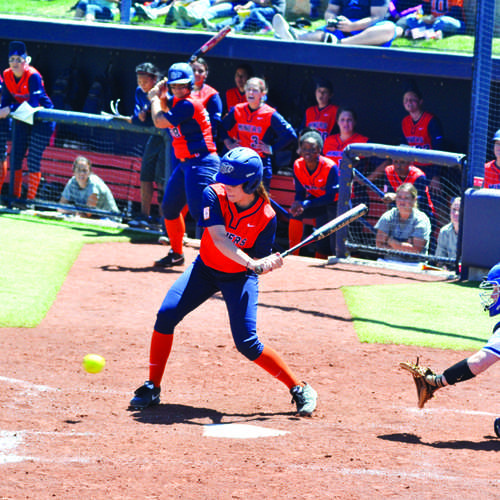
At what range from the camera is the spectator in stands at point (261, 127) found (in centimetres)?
1022

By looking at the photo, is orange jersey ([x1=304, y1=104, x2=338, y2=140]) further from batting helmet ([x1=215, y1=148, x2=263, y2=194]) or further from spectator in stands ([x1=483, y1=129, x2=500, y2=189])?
batting helmet ([x1=215, y1=148, x2=263, y2=194])

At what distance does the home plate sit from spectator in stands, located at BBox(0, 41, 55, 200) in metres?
7.09

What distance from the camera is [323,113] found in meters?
10.9

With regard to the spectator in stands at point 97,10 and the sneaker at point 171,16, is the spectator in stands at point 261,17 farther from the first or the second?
the spectator in stands at point 97,10

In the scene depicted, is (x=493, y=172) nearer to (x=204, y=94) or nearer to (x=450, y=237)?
(x=450, y=237)

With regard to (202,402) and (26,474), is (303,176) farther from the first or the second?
(26,474)

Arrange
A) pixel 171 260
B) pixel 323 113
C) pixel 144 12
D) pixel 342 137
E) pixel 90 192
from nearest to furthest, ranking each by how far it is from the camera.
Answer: pixel 171 260
pixel 342 137
pixel 323 113
pixel 90 192
pixel 144 12

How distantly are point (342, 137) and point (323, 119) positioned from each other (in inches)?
19.5

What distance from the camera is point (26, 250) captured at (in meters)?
9.44

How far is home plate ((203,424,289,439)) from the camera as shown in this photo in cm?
489

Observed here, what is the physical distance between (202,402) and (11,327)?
7.20ft

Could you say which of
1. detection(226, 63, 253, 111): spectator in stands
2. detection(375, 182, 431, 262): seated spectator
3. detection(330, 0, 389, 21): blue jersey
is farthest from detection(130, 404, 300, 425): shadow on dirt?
detection(330, 0, 389, 21): blue jersey

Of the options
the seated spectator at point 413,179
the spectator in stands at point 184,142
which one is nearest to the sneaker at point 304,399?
the spectator in stands at point 184,142

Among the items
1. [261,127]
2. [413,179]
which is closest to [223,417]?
[413,179]
